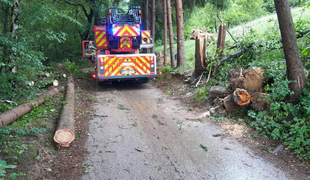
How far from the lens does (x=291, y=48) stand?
5914 millimetres

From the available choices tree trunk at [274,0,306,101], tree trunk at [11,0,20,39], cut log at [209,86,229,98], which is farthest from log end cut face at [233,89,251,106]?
tree trunk at [11,0,20,39]

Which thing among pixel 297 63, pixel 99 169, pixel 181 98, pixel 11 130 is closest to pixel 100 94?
pixel 181 98

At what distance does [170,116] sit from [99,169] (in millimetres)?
3499

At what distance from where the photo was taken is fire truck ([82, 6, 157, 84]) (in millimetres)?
11477

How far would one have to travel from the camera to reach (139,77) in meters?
11.9

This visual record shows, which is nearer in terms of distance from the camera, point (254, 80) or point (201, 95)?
point (254, 80)

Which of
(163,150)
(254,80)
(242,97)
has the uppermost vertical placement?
(254,80)

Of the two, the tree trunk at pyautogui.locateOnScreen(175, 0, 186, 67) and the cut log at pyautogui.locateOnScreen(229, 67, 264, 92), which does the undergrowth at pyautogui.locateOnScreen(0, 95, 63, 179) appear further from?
the tree trunk at pyautogui.locateOnScreen(175, 0, 186, 67)

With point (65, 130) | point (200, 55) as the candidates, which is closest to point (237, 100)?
point (200, 55)

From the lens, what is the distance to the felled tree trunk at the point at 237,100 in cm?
672

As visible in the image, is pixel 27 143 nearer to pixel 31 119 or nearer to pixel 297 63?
pixel 31 119

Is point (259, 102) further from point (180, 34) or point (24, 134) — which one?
point (180, 34)

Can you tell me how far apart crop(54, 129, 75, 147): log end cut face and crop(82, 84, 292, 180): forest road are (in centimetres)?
41

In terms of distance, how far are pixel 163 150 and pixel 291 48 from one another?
367 cm
